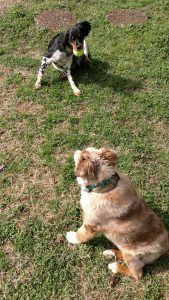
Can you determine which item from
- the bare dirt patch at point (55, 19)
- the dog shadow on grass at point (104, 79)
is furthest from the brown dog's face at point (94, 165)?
the bare dirt patch at point (55, 19)

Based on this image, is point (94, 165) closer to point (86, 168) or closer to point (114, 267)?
point (86, 168)

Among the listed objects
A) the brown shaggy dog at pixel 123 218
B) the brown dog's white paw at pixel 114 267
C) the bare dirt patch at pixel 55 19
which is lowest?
the brown dog's white paw at pixel 114 267

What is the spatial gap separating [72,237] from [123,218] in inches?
34.9

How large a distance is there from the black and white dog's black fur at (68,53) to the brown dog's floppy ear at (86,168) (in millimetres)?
3051

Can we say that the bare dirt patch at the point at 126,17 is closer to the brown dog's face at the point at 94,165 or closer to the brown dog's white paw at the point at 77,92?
the brown dog's white paw at the point at 77,92

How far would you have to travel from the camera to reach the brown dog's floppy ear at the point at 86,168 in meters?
3.66

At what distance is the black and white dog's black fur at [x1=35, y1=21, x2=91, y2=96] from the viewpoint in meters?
6.21

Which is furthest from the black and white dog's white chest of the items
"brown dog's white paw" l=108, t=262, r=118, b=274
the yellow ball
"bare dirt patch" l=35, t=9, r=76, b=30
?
"brown dog's white paw" l=108, t=262, r=118, b=274

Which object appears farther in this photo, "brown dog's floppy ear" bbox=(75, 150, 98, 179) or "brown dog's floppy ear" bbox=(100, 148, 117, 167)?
"brown dog's floppy ear" bbox=(100, 148, 117, 167)

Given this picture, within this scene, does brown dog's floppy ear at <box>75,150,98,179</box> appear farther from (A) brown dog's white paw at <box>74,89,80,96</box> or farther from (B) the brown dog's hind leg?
(A) brown dog's white paw at <box>74,89,80,96</box>

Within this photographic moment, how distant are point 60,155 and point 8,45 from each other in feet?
10.9

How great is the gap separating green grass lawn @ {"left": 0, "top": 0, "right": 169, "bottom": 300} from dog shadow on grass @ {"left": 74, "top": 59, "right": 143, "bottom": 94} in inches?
0.7

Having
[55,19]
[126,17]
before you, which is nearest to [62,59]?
[55,19]

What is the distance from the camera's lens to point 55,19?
8.44 metres
